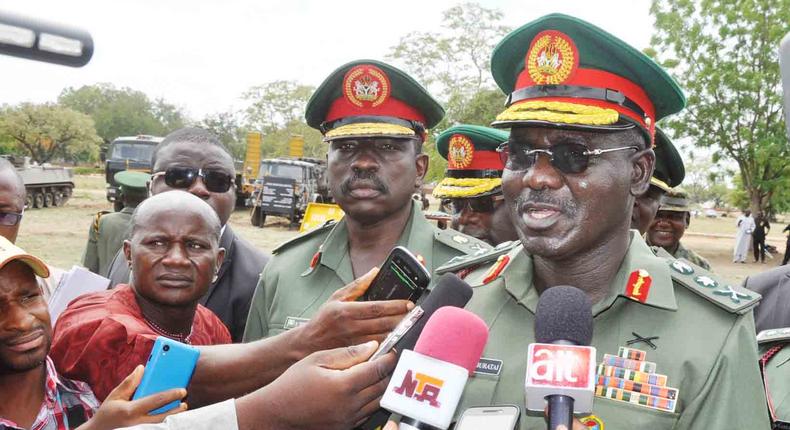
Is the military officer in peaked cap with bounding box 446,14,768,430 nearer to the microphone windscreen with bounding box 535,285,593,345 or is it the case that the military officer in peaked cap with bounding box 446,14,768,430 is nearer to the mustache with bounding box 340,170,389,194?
the microphone windscreen with bounding box 535,285,593,345

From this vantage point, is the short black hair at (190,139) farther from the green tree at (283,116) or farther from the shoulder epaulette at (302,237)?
the green tree at (283,116)

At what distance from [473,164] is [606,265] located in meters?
2.49

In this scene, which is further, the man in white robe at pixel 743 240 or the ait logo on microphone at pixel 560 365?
the man in white robe at pixel 743 240

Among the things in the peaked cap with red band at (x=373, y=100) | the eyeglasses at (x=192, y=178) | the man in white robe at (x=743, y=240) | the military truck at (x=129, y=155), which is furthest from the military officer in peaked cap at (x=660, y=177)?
the military truck at (x=129, y=155)

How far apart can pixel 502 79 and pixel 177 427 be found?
1.71 meters

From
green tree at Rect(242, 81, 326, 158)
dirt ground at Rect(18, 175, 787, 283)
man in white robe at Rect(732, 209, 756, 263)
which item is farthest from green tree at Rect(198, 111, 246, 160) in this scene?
man in white robe at Rect(732, 209, 756, 263)

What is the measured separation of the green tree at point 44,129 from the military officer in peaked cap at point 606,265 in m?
48.8

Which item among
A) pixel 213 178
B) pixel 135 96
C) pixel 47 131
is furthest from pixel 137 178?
pixel 135 96

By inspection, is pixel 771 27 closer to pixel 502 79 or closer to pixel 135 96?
pixel 502 79

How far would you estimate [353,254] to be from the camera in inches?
137

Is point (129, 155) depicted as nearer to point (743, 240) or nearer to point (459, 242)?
point (743, 240)

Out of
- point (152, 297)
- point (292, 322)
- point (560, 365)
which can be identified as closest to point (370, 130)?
point (292, 322)

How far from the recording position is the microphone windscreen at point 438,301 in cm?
166

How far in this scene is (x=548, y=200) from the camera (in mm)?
2174
